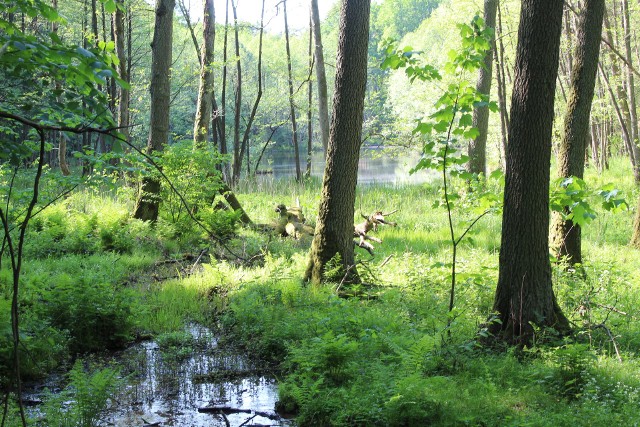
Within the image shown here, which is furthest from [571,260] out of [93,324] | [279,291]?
[93,324]

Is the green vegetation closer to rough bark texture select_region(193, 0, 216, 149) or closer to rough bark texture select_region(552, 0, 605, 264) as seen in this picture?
rough bark texture select_region(552, 0, 605, 264)

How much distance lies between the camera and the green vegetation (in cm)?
397

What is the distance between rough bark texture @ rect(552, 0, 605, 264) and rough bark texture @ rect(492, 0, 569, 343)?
228cm

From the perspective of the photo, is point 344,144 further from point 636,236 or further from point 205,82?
point 205,82

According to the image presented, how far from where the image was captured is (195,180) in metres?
10.7

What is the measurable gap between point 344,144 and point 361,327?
273 cm

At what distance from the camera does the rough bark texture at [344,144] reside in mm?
7098

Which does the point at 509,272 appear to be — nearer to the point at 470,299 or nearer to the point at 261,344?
the point at 470,299

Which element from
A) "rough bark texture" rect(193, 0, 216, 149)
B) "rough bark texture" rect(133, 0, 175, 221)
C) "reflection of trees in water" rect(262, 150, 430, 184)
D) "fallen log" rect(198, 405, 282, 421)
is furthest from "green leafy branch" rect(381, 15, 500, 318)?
"reflection of trees in water" rect(262, 150, 430, 184)

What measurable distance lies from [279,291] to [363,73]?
312cm

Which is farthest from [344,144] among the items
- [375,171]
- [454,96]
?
[375,171]

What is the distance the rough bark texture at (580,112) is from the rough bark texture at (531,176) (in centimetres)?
228

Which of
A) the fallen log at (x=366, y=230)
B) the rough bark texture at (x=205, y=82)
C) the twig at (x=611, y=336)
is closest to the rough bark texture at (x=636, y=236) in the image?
the fallen log at (x=366, y=230)

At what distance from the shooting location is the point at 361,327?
215 inches
